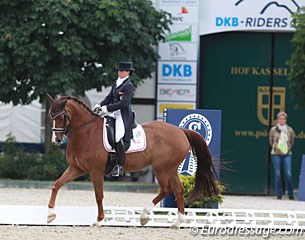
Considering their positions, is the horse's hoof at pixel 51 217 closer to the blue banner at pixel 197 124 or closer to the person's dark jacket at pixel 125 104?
the person's dark jacket at pixel 125 104

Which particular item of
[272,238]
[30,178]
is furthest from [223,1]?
[272,238]

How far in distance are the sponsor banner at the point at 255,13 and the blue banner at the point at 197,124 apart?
8979mm

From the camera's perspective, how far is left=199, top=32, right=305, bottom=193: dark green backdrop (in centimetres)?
2403

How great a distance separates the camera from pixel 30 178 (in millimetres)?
22406

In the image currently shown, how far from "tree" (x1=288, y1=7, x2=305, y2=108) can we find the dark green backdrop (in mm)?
1987

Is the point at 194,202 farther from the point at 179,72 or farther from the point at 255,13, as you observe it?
the point at 255,13

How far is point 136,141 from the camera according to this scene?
13.3 m

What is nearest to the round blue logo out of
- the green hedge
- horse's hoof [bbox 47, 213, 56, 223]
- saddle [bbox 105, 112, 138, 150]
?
saddle [bbox 105, 112, 138, 150]

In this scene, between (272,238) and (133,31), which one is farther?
(133,31)

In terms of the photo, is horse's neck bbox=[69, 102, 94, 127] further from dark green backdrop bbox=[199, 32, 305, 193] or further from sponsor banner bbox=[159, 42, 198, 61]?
dark green backdrop bbox=[199, 32, 305, 193]

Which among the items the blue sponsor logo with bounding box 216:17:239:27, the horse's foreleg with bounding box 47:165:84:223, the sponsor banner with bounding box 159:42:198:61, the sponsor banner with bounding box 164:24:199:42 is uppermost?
the blue sponsor logo with bounding box 216:17:239:27

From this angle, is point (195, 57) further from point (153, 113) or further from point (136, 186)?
point (136, 186)

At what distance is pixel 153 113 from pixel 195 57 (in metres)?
1.85

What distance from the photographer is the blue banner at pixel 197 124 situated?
1492 centimetres
